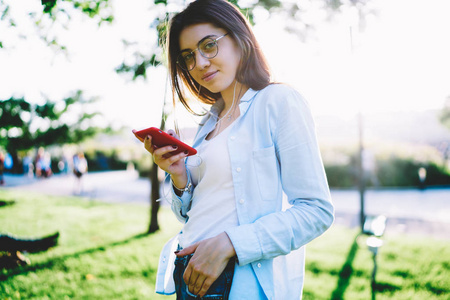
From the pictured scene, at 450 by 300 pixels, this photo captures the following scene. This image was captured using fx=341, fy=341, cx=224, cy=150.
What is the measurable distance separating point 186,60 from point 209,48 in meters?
0.16

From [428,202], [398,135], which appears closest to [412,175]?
[428,202]

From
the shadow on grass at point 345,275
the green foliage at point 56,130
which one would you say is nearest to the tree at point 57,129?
the green foliage at point 56,130

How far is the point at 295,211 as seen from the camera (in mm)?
1091

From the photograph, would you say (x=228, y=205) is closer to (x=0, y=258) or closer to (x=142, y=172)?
(x=0, y=258)

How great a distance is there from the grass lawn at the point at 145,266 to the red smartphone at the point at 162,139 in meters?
3.18

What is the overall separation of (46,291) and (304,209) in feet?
13.5

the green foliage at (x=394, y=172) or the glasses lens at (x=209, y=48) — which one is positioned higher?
→ the glasses lens at (x=209, y=48)

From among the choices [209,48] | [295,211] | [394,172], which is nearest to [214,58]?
[209,48]

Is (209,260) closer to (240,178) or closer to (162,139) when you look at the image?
(240,178)

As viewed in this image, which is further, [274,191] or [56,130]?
[56,130]

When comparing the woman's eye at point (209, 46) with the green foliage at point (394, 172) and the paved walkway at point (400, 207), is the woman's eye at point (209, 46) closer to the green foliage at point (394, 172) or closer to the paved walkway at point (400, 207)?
the paved walkway at point (400, 207)

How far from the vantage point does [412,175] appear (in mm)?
15148

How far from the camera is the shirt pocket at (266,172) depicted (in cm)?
120

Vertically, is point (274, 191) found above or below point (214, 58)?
below
